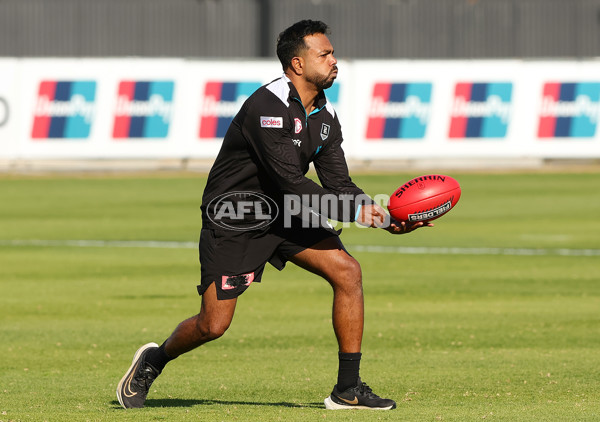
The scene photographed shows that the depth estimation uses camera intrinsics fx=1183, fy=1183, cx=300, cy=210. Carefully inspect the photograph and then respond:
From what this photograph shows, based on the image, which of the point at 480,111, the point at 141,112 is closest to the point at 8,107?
the point at 141,112

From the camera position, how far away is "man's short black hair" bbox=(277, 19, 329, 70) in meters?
7.25

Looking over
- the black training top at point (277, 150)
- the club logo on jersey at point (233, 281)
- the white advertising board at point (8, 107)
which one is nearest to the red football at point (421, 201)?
the black training top at point (277, 150)

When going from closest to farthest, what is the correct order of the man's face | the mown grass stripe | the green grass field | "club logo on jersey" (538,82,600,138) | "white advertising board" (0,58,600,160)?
the man's face < the green grass field < the mown grass stripe < "white advertising board" (0,58,600,160) < "club logo on jersey" (538,82,600,138)

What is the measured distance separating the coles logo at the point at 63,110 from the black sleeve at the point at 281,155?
2073cm

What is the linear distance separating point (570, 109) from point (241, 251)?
21.6 meters

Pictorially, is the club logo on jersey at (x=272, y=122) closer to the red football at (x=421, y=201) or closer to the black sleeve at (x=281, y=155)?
the black sleeve at (x=281, y=155)

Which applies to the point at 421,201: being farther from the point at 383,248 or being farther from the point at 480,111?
the point at 480,111

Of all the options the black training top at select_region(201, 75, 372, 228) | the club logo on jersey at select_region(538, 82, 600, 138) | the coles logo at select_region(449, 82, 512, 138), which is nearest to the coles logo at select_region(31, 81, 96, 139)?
the coles logo at select_region(449, 82, 512, 138)

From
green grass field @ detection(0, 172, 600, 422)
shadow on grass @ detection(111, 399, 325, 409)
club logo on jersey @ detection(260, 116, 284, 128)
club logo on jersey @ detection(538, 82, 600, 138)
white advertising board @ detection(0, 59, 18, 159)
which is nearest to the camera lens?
club logo on jersey @ detection(260, 116, 284, 128)

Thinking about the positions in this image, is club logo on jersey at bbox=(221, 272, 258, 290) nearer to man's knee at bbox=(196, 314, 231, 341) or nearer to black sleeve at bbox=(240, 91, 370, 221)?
man's knee at bbox=(196, 314, 231, 341)

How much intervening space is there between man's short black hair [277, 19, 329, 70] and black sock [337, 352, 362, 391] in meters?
1.83

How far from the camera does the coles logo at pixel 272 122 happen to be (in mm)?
7062

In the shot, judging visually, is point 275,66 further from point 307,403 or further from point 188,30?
point 307,403

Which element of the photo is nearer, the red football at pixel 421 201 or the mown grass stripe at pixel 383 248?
the red football at pixel 421 201
